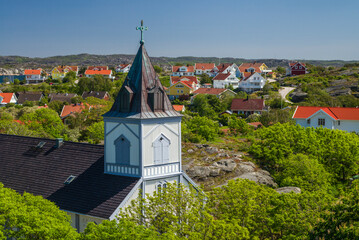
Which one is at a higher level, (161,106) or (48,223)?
(161,106)

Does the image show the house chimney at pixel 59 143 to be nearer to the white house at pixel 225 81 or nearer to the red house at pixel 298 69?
the white house at pixel 225 81

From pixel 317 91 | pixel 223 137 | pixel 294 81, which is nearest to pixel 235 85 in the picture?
pixel 294 81

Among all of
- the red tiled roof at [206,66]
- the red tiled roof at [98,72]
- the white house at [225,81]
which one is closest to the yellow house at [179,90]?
the white house at [225,81]

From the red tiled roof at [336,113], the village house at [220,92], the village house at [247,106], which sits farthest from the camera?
the village house at [220,92]

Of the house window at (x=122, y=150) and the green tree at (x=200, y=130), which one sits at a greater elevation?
the house window at (x=122, y=150)

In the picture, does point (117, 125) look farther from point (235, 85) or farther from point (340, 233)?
point (235, 85)

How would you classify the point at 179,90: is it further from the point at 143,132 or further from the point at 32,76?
the point at 143,132

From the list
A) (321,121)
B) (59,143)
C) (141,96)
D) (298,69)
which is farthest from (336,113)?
(298,69)

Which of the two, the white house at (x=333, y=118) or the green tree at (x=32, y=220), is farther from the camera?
the white house at (x=333, y=118)
